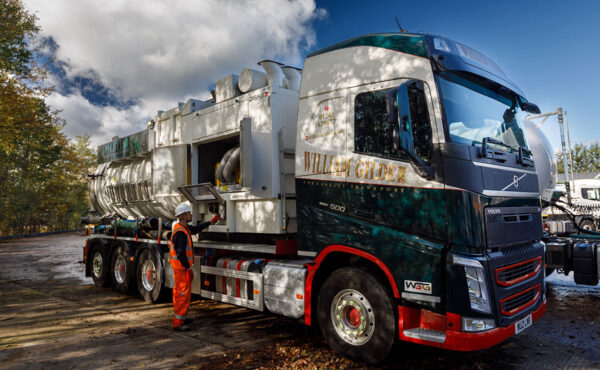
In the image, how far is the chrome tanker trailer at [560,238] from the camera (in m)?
6.39

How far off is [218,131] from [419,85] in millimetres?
3605

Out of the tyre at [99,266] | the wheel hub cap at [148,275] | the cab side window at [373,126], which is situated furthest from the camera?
the tyre at [99,266]

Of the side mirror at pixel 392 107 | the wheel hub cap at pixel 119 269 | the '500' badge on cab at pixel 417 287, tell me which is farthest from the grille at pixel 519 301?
the wheel hub cap at pixel 119 269

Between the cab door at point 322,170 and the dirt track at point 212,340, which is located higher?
the cab door at point 322,170

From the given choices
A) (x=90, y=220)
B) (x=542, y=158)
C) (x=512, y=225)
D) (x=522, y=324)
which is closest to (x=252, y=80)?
(x=512, y=225)

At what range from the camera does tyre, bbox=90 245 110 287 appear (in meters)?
9.24

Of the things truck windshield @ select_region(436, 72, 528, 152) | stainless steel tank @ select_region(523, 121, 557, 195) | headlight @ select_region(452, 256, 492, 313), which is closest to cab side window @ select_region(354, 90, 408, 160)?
truck windshield @ select_region(436, 72, 528, 152)

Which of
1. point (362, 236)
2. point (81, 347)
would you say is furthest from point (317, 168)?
point (81, 347)

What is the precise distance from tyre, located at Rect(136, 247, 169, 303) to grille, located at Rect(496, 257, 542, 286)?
226 inches

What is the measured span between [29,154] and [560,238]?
37329mm

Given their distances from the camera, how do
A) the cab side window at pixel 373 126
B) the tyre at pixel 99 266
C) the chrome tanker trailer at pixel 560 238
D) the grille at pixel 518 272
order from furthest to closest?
the tyre at pixel 99 266 < the chrome tanker trailer at pixel 560 238 < the cab side window at pixel 373 126 < the grille at pixel 518 272

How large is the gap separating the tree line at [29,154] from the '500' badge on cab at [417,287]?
20.2 meters

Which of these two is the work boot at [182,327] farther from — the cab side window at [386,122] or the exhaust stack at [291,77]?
the exhaust stack at [291,77]

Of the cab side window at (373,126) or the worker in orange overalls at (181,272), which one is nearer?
the cab side window at (373,126)
